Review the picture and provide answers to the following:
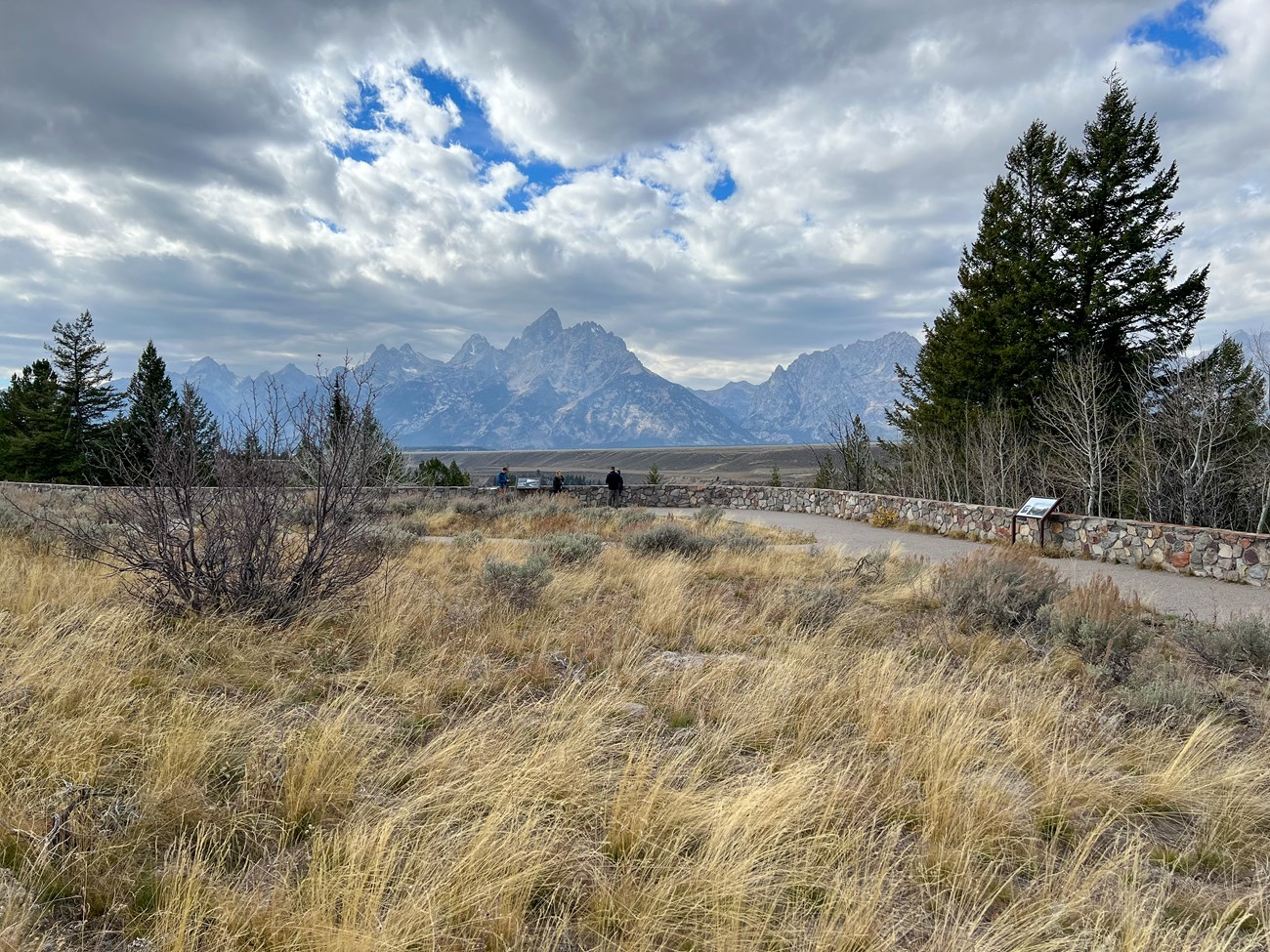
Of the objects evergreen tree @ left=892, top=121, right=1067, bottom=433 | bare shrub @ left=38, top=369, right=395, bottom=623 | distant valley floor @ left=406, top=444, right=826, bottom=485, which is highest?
evergreen tree @ left=892, top=121, right=1067, bottom=433

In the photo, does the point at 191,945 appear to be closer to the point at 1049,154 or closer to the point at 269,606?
the point at 269,606

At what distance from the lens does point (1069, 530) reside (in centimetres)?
Result: 1310

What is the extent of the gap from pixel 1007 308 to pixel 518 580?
20507 millimetres

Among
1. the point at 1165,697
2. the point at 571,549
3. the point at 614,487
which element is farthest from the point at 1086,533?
the point at 614,487

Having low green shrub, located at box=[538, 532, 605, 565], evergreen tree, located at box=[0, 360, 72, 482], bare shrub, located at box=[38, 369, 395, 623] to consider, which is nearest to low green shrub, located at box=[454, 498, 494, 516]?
low green shrub, located at box=[538, 532, 605, 565]

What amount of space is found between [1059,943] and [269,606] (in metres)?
5.73

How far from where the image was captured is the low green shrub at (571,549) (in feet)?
33.5

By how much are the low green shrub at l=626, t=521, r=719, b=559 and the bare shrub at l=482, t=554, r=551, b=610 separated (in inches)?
132

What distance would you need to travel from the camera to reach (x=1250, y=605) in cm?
846

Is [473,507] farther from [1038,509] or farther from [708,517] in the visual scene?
[1038,509]

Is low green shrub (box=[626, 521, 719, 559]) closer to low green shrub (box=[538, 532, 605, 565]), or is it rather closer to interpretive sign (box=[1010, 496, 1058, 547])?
low green shrub (box=[538, 532, 605, 565])

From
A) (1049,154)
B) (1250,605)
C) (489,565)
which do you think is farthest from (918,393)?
(489,565)

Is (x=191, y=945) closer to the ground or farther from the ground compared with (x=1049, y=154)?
closer to the ground

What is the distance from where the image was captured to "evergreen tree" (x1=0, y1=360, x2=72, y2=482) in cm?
3853
